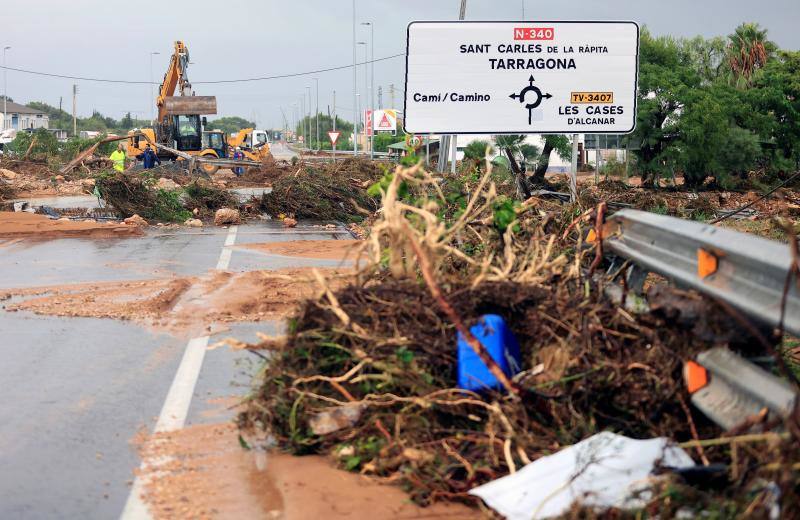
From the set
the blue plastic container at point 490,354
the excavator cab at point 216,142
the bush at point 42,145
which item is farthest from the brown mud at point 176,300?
the bush at point 42,145

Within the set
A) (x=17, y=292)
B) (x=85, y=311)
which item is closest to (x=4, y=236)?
(x=17, y=292)

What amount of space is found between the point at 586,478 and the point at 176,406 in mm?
3334

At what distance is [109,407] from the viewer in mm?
6590

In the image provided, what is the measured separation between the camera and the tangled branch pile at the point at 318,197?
23.8 metres

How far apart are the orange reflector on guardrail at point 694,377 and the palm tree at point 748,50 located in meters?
41.3

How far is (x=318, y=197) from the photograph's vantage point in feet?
78.6

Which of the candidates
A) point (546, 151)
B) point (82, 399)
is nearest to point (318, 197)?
point (546, 151)

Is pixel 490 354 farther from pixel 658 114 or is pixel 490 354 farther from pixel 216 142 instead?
pixel 216 142

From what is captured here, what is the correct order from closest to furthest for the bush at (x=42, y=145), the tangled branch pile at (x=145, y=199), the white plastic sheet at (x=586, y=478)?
the white plastic sheet at (x=586, y=478), the tangled branch pile at (x=145, y=199), the bush at (x=42, y=145)

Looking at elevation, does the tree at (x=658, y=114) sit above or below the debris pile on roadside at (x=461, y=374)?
above

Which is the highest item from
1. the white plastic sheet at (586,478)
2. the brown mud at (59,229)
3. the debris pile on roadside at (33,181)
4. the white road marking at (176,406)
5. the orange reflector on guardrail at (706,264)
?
the orange reflector on guardrail at (706,264)

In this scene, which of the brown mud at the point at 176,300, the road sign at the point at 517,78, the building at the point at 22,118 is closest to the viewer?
the brown mud at the point at 176,300

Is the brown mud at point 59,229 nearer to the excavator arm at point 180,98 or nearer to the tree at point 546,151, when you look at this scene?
the tree at point 546,151

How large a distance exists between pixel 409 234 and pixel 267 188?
34.7m
